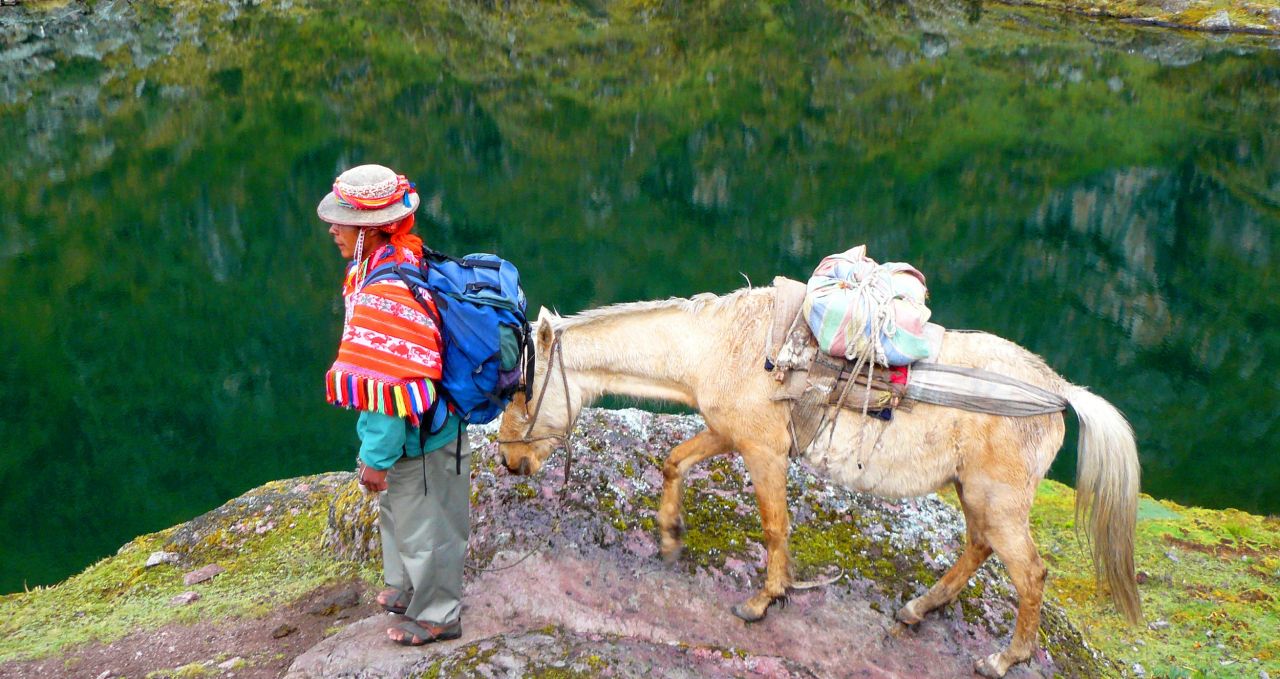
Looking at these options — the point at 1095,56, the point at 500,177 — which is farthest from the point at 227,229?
the point at 1095,56

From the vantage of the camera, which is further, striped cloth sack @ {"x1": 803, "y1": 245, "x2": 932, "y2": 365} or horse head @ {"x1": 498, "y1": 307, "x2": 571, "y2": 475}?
horse head @ {"x1": 498, "y1": 307, "x2": 571, "y2": 475}

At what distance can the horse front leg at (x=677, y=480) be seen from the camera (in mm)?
5773

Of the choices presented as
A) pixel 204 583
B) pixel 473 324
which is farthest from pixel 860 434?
pixel 204 583

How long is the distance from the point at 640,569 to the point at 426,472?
1904 millimetres

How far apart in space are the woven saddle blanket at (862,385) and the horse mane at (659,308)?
33cm

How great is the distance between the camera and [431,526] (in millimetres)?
4742

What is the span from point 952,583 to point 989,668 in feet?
Result: 1.77

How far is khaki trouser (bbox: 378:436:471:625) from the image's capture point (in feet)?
15.3

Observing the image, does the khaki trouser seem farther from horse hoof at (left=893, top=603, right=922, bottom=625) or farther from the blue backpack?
horse hoof at (left=893, top=603, right=922, bottom=625)

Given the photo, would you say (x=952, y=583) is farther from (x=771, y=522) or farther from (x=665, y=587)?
(x=665, y=587)

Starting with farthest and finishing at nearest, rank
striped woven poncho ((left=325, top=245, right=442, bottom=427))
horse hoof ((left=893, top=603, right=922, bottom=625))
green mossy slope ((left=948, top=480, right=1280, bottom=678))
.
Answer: green mossy slope ((left=948, top=480, right=1280, bottom=678)) → horse hoof ((left=893, top=603, right=922, bottom=625)) → striped woven poncho ((left=325, top=245, right=442, bottom=427))

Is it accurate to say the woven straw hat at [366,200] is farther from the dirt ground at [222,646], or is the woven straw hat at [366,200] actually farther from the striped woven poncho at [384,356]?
the dirt ground at [222,646]

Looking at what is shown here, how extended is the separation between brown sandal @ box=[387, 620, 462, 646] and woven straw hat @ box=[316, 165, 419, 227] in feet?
7.35

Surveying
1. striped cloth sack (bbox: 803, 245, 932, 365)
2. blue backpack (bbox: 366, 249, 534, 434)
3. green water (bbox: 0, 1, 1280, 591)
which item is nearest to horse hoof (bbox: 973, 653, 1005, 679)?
striped cloth sack (bbox: 803, 245, 932, 365)
